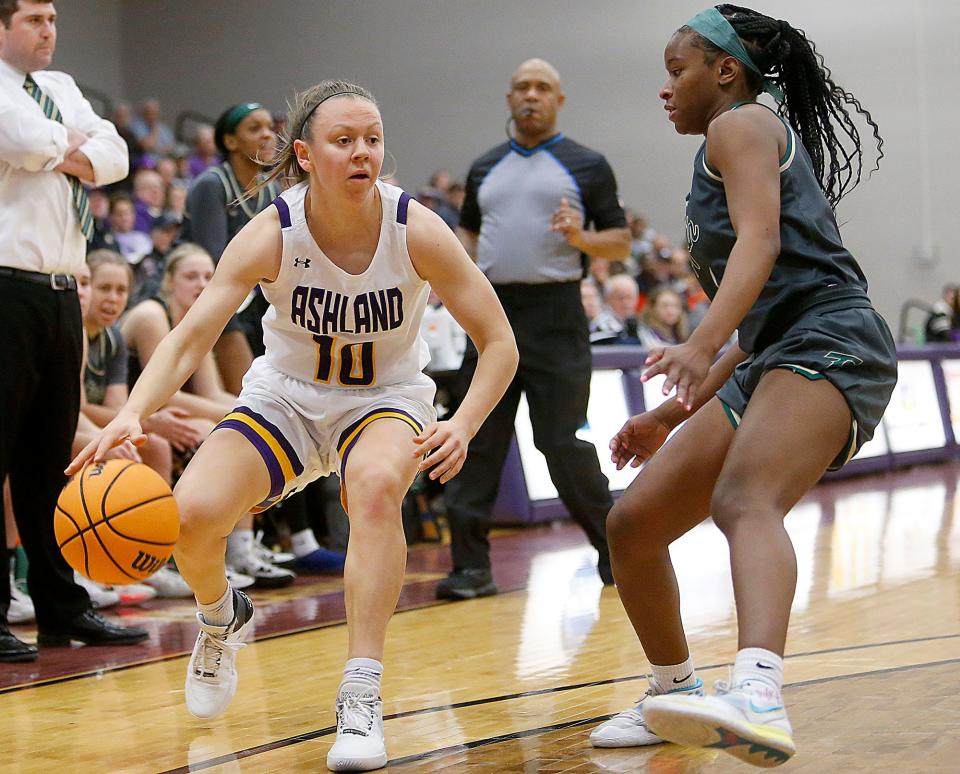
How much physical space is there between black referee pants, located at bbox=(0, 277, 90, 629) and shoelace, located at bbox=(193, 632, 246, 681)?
4.46ft

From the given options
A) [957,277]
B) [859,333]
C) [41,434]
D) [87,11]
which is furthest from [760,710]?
[87,11]

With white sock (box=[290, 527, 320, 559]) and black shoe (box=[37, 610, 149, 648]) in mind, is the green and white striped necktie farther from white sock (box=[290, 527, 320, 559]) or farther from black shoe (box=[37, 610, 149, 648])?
white sock (box=[290, 527, 320, 559])

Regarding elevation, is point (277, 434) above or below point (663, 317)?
above

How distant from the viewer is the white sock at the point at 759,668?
9.25ft

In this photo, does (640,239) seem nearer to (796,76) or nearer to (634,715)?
(796,76)

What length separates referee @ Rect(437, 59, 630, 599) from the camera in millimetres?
6234

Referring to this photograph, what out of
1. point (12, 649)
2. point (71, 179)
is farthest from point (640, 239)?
Result: point (12, 649)

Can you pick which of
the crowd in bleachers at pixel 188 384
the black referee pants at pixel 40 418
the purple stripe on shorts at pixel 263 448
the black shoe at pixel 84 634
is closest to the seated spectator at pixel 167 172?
the crowd in bleachers at pixel 188 384

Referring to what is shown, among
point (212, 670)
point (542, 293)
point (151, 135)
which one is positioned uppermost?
point (151, 135)

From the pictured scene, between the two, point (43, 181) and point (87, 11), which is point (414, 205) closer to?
point (43, 181)

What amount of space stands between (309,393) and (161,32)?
18223 mm

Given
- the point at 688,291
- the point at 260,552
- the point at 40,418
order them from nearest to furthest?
the point at 40,418 < the point at 260,552 < the point at 688,291

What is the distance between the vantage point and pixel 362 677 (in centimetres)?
342

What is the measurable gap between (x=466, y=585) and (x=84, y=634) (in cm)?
176
